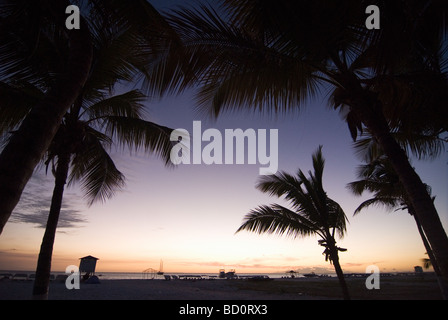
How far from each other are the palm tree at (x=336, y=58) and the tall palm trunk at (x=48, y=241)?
3.34 meters

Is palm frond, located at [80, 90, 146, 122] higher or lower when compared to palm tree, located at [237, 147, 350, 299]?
higher

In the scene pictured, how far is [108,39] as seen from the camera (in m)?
4.02

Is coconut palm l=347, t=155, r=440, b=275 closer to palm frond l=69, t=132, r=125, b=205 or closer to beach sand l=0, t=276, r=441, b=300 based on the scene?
beach sand l=0, t=276, r=441, b=300

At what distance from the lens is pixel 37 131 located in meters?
1.81

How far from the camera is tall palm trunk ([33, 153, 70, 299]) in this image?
3.89 metres

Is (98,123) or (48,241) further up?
(98,123)

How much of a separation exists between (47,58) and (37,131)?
10.3 ft

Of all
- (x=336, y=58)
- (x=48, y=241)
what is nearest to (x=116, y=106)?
(x=48, y=241)

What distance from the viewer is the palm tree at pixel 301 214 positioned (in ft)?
22.7

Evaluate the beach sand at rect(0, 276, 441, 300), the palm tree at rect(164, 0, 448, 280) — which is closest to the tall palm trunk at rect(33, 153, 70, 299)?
the palm tree at rect(164, 0, 448, 280)

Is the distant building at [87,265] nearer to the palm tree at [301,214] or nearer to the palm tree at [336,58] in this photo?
the palm tree at [301,214]

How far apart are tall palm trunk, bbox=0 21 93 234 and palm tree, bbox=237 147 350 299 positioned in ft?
19.0

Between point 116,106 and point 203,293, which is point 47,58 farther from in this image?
point 203,293

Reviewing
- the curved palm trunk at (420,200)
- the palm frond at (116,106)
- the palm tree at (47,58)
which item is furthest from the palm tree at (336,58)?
the palm frond at (116,106)
